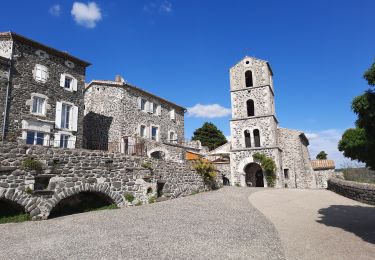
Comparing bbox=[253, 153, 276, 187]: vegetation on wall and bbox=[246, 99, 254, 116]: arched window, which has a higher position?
bbox=[246, 99, 254, 116]: arched window

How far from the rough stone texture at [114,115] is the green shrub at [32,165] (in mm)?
12717

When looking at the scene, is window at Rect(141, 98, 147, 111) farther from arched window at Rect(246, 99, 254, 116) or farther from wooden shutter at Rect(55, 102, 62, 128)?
arched window at Rect(246, 99, 254, 116)

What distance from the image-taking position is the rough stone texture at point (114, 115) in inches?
915

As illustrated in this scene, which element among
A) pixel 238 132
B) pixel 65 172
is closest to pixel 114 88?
pixel 238 132

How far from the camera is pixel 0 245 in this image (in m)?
6.07

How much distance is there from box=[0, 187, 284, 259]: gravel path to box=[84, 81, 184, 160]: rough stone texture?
44.5 ft

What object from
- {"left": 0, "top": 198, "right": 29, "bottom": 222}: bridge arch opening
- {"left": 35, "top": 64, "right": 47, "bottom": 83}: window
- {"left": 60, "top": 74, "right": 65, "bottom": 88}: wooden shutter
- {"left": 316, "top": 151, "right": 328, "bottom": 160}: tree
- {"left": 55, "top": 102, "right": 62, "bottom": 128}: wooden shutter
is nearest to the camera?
{"left": 0, "top": 198, "right": 29, "bottom": 222}: bridge arch opening

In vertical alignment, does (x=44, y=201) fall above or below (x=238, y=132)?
below

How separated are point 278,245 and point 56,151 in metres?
7.91

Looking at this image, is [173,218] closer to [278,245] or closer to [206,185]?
[278,245]

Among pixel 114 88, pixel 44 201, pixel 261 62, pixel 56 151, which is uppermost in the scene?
pixel 261 62

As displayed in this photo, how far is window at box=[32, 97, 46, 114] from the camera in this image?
17.5 meters

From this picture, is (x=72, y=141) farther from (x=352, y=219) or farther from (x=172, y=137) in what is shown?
(x=352, y=219)

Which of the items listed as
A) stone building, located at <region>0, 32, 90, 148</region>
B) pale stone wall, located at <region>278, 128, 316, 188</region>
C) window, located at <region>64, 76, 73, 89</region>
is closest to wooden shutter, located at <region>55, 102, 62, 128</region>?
stone building, located at <region>0, 32, 90, 148</region>
